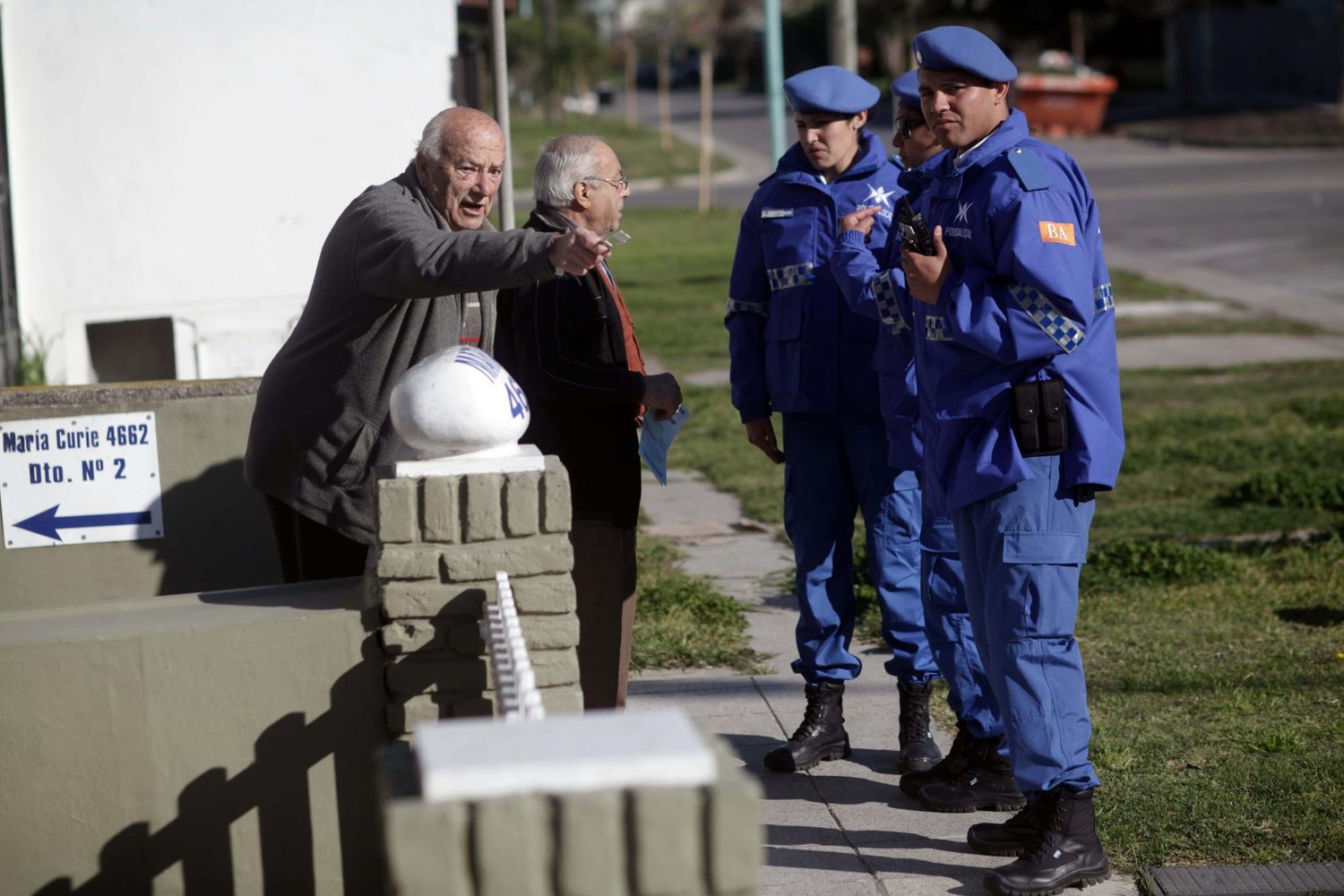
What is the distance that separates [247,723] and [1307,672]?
3629 millimetres

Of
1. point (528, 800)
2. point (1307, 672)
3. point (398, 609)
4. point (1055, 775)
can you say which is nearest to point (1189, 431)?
point (1307, 672)

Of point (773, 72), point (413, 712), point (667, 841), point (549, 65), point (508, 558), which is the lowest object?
point (413, 712)

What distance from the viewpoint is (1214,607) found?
20.0 feet

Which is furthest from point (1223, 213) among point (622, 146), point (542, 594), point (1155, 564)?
point (542, 594)

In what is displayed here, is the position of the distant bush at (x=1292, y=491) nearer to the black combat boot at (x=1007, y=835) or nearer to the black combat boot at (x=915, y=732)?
the black combat boot at (x=915, y=732)

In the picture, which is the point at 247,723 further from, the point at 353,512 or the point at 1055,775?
the point at 1055,775

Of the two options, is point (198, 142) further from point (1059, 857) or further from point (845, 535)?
point (1059, 857)

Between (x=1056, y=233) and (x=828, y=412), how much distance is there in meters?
1.15

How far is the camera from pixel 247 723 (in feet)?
10.5

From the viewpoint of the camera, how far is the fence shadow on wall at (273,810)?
10.5ft

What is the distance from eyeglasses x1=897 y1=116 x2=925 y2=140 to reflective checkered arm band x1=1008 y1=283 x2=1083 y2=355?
1.10 meters

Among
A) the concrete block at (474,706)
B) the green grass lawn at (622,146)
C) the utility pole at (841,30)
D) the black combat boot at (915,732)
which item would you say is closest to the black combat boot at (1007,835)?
the black combat boot at (915,732)

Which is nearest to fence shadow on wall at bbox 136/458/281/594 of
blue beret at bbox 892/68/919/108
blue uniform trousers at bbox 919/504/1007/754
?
blue uniform trousers at bbox 919/504/1007/754

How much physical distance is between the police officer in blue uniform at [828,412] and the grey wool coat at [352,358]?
918mm
